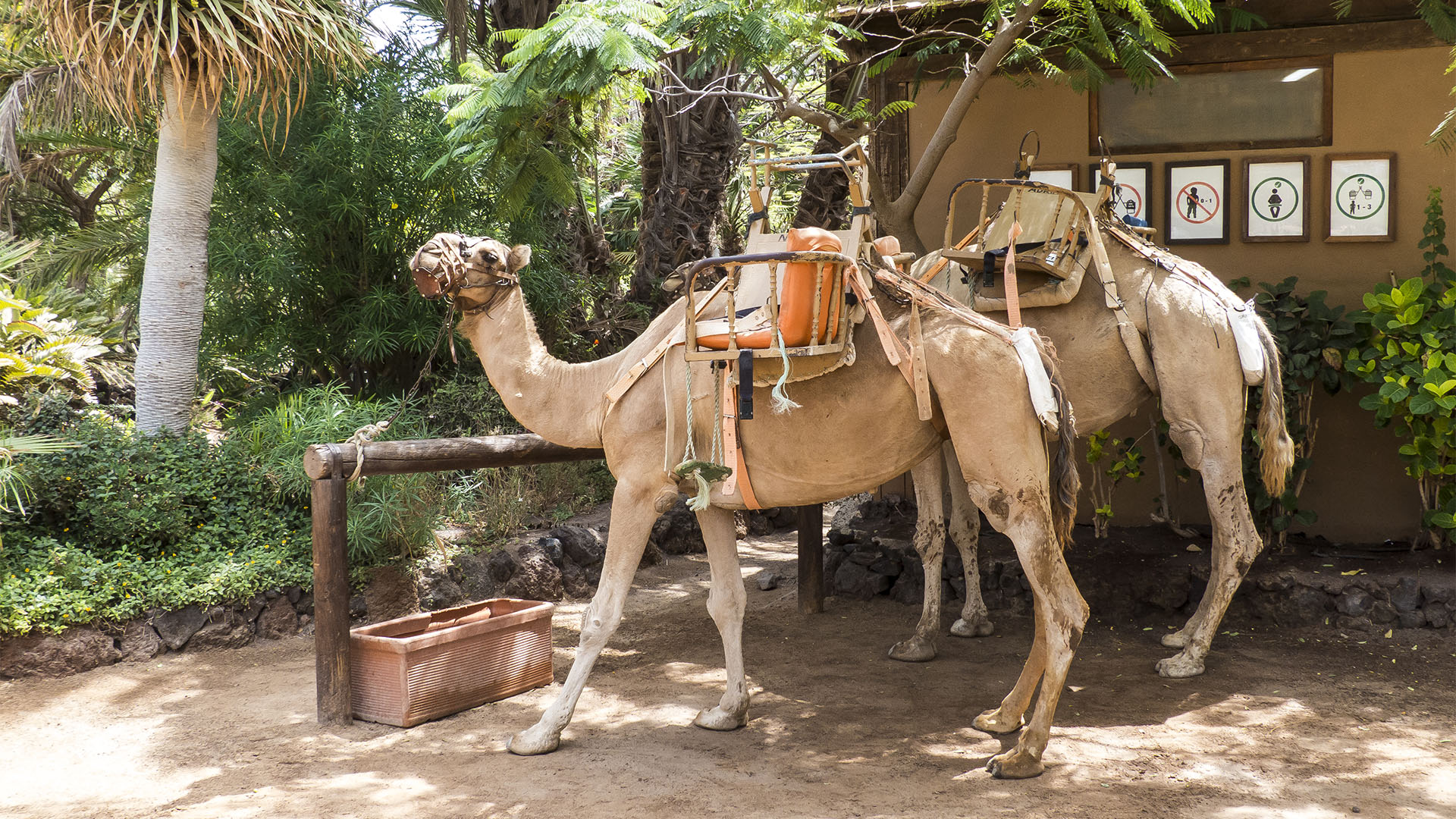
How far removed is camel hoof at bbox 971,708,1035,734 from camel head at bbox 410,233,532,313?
8.59 ft

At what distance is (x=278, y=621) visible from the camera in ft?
20.1

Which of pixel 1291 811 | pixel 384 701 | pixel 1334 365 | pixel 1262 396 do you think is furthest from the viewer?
pixel 1334 365

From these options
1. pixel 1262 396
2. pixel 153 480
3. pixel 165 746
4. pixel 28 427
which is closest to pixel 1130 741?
pixel 1262 396

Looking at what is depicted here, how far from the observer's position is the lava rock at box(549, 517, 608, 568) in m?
7.50

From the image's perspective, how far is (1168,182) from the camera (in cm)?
705

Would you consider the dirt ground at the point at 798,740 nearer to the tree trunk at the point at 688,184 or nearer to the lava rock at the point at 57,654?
the lava rock at the point at 57,654

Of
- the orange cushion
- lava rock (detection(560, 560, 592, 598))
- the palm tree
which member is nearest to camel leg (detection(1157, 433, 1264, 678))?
the orange cushion

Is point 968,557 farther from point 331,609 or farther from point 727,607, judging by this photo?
point 331,609

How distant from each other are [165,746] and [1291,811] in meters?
4.26

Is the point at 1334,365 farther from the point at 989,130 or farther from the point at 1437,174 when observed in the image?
the point at 989,130

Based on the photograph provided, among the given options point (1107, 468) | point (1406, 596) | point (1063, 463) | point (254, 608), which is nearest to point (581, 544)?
point (254, 608)

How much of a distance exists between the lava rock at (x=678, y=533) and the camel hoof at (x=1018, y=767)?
465 cm

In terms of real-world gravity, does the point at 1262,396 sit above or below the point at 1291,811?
above

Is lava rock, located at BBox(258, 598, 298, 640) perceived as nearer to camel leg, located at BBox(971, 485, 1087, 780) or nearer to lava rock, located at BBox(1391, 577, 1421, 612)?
camel leg, located at BBox(971, 485, 1087, 780)
